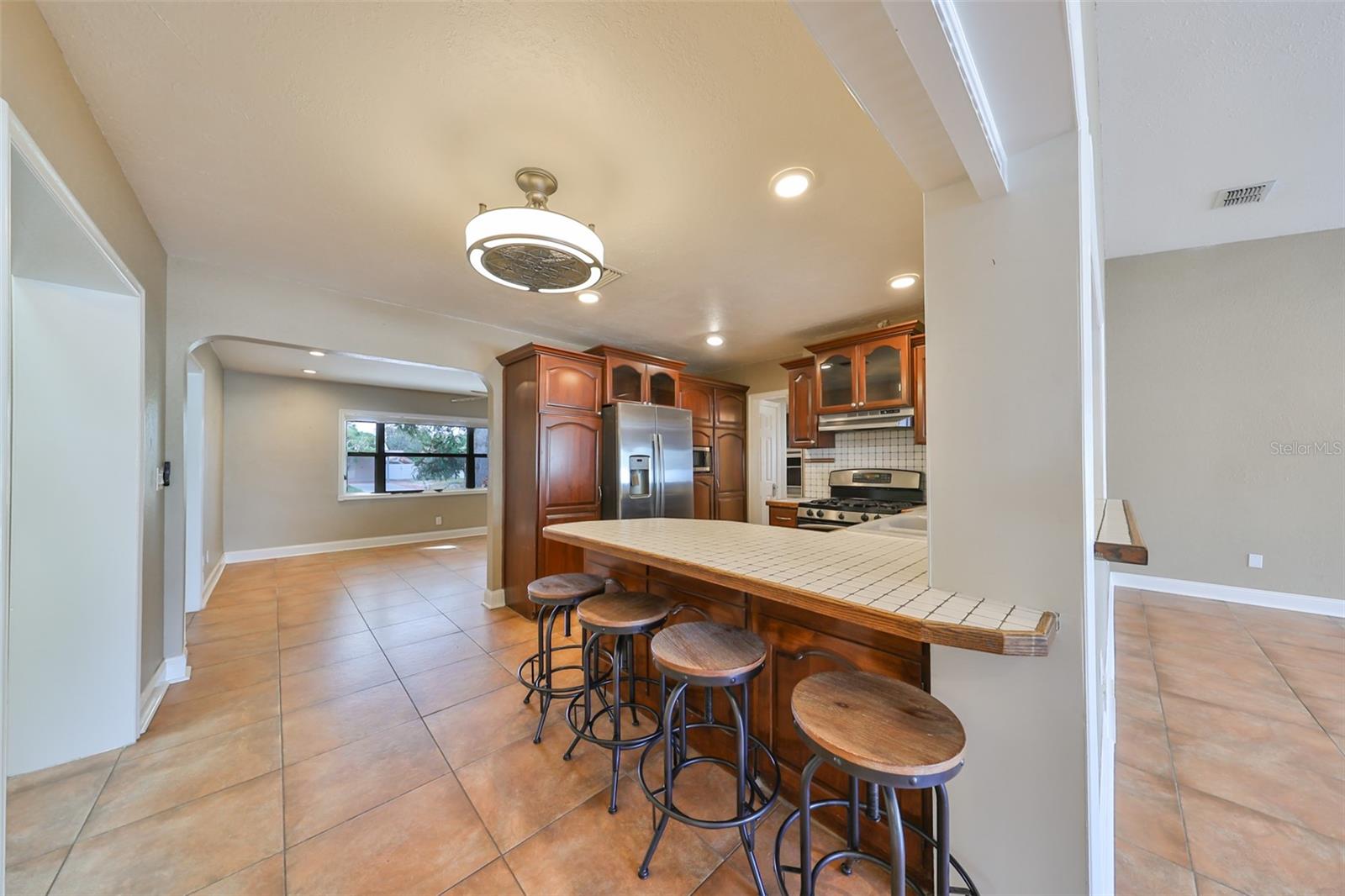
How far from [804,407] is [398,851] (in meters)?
4.05

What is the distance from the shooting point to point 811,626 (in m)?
1.44

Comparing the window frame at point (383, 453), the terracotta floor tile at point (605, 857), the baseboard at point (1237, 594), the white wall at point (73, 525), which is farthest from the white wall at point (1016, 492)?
the window frame at point (383, 453)

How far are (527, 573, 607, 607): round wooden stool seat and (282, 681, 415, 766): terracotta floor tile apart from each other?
0.89 metres

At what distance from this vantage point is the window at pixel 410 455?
6.33 meters

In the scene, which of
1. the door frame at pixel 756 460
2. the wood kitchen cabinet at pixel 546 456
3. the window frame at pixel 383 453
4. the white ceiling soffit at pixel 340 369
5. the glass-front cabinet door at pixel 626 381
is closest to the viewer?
the wood kitchen cabinet at pixel 546 456

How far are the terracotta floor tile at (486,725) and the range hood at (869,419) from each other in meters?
3.17

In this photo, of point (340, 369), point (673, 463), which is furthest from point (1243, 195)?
point (340, 369)

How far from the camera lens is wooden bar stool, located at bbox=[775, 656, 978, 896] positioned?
862 millimetres

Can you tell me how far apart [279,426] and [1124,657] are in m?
8.41

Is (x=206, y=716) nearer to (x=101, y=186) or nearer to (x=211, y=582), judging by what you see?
(x=101, y=186)

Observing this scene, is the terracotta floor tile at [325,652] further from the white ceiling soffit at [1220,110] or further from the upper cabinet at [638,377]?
the white ceiling soffit at [1220,110]

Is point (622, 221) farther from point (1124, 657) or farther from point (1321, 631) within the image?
point (1321, 631)

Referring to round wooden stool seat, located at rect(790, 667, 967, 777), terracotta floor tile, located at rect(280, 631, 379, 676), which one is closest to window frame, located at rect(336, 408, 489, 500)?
terracotta floor tile, located at rect(280, 631, 379, 676)

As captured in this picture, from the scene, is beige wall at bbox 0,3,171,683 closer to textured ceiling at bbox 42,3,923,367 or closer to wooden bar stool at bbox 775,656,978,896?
textured ceiling at bbox 42,3,923,367
